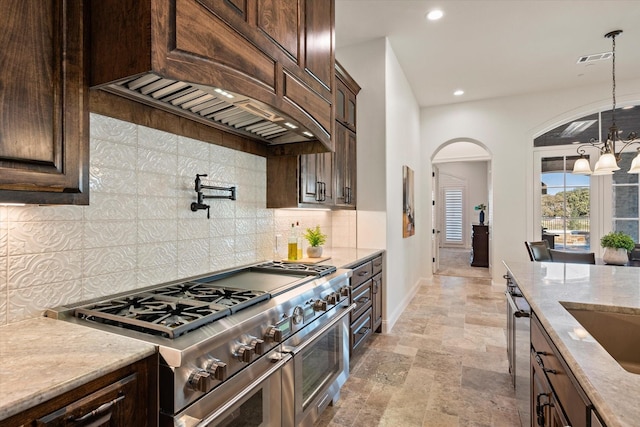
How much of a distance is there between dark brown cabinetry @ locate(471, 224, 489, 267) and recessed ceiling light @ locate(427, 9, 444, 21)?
581 centimetres

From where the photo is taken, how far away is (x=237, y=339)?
1270 millimetres

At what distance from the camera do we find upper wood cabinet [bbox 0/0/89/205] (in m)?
0.94

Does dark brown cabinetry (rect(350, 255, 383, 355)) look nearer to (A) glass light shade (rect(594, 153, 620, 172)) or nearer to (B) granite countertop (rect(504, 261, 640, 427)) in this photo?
(B) granite countertop (rect(504, 261, 640, 427))

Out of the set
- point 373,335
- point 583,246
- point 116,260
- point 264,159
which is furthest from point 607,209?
point 116,260

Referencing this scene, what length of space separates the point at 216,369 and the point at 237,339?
160 millimetres

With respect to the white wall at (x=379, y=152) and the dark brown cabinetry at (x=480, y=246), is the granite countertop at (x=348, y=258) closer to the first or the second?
the white wall at (x=379, y=152)

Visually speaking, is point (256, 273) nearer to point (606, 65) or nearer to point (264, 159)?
point (264, 159)

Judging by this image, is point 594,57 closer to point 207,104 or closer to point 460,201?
point 207,104

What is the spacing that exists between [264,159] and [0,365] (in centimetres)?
196

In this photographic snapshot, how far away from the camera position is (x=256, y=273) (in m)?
2.24

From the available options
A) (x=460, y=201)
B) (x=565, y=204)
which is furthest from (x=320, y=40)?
(x=460, y=201)

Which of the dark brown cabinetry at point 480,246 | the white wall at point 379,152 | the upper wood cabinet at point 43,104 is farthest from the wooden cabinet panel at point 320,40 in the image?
the dark brown cabinetry at point 480,246

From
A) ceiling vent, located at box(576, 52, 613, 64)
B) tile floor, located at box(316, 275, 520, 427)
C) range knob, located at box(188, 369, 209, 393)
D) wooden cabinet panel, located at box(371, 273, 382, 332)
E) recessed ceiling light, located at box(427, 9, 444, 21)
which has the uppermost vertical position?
recessed ceiling light, located at box(427, 9, 444, 21)

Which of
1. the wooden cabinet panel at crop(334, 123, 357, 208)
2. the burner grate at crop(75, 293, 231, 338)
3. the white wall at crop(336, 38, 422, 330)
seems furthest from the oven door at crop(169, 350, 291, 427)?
the white wall at crop(336, 38, 422, 330)
